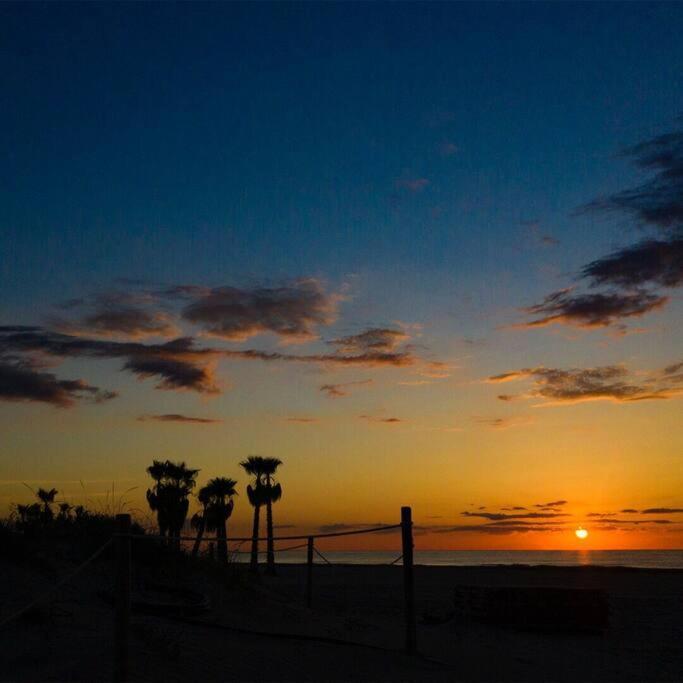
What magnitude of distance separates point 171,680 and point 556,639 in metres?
8.84

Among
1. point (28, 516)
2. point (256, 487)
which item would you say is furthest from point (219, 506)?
point (28, 516)

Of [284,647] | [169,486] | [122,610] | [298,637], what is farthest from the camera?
[169,486]

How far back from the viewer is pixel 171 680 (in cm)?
870

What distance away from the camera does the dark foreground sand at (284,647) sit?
924cm

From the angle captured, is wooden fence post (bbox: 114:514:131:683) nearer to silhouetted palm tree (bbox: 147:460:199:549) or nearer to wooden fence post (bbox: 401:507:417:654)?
wooden fence post (bbox: 401:507:417:654)

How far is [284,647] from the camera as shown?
11.2 metres

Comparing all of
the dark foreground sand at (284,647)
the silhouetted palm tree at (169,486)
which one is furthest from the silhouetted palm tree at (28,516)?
the silhouetted palm tree at (169,486)

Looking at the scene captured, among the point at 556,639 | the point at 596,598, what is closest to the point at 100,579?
the point at 556,639

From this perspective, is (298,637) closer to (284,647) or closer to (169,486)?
(284,647)

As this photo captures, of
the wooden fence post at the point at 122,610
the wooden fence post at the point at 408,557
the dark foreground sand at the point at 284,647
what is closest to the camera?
the wooden fence post at the point at 122,610

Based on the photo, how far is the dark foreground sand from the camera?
9.24 metres

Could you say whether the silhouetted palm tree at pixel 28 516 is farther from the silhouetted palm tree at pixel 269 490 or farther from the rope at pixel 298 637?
the silhouetted palm tree at pixel 269 490

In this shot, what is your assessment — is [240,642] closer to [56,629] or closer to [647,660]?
[56,629]

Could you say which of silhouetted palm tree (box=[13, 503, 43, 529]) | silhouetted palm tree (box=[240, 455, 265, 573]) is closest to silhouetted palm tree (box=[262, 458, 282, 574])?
silhouetted palm tree (box=[240, 455, 265, 573])
